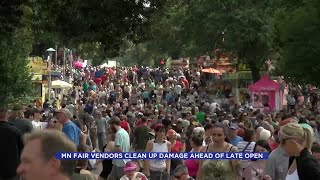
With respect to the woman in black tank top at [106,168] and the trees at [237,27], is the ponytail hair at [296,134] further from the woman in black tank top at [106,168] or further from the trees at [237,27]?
the trees at [237,27]

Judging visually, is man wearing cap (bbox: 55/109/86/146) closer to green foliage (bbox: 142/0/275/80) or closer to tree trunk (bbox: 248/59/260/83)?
green foliage (bbox: 142/0/275/80)

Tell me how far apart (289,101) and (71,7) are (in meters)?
24.0

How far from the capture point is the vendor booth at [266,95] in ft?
110

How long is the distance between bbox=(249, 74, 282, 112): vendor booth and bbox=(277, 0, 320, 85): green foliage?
13.1ft

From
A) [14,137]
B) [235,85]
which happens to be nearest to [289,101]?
[235,85]

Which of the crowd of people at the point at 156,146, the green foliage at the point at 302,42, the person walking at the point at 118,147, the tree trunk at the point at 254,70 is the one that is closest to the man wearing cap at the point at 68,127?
the crowd of people at the point at 156,146

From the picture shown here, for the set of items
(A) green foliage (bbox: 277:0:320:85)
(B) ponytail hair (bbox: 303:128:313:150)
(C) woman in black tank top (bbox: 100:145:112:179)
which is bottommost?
(C) woman in black tank top (bbox: 100:145:112:179)

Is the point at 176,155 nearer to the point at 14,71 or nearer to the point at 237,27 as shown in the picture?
the point at 14,71

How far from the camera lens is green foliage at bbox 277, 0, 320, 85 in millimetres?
27500

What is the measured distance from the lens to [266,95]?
34.0 meters

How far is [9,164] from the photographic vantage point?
10922 mm

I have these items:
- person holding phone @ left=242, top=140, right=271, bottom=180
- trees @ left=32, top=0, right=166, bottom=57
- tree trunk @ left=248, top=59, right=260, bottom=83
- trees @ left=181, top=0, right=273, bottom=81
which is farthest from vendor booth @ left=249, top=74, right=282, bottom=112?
person holding phone @ left=242, top=140, right=271, bottom=180

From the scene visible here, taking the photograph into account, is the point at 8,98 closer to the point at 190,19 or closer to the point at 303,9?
the point at 303,9

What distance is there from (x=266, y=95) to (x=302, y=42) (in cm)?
634
